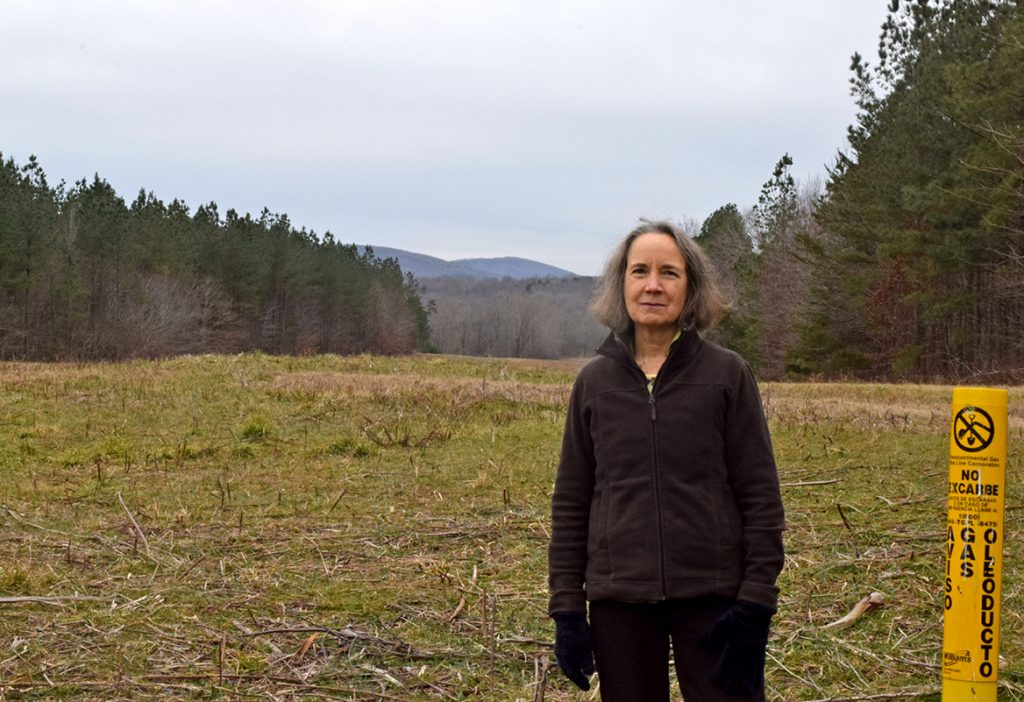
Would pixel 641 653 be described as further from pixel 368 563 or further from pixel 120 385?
pixel 120 385

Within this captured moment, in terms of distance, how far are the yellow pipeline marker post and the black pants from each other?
871 mm

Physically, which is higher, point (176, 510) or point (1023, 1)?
point (1023, 1)

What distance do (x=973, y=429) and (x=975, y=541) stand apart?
351 mm

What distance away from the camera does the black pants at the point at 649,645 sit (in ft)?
9.38

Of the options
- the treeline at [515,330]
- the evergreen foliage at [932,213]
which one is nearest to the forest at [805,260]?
the evergreen foliage at [932,213]

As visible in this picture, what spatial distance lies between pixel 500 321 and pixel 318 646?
133 metres

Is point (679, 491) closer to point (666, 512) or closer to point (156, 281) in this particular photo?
point (666, 512)

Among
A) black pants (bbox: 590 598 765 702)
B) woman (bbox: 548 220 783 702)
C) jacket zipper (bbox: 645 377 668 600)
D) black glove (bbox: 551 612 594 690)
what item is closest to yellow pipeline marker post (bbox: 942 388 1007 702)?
woman (bbox: 548 220 783 702)

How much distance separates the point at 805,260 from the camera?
44719mm

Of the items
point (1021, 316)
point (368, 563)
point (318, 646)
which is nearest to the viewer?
point (318, 646)

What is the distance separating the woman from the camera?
283cm

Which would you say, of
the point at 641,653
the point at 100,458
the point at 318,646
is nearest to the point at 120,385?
the point at 100,458

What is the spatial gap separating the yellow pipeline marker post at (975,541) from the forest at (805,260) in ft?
6.34

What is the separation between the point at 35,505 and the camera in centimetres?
916
